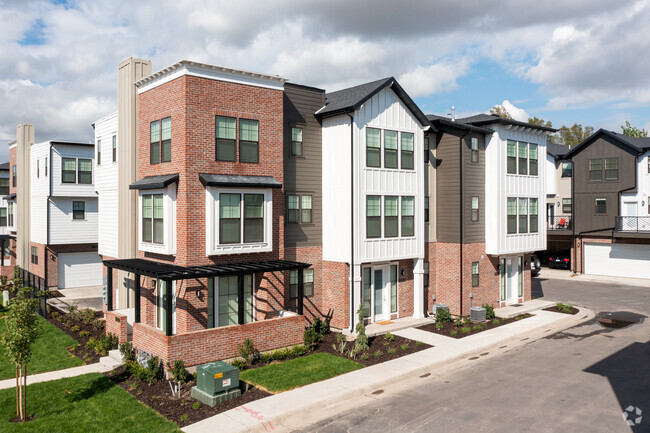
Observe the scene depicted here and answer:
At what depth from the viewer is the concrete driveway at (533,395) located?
1238cm

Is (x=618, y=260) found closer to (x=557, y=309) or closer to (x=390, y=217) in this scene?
(x=557, y=309)

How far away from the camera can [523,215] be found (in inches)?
1059

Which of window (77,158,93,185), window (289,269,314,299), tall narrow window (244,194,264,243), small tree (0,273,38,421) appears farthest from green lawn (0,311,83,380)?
window (77,158,93,185)

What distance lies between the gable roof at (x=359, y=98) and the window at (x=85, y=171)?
18887 mm

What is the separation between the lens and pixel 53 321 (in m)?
24.0

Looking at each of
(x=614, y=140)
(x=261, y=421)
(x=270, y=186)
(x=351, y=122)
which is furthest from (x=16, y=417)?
(x=614, y=140)

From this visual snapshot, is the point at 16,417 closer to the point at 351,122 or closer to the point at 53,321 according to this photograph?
the point at 53,321

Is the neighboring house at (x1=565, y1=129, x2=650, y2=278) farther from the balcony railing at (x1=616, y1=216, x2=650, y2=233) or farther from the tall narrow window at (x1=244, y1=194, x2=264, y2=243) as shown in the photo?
the tall narrow window at (x1=244, y1=194, x2=264, y2=243)

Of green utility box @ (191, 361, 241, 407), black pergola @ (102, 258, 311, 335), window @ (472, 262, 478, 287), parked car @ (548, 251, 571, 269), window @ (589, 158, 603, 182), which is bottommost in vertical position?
green utility box @ (191, 361, 241, 407)

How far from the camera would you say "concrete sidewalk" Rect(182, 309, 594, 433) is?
12562 mm

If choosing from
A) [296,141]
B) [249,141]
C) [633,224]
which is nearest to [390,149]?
[296,141]

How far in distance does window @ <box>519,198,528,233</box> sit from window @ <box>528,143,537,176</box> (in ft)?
5.44

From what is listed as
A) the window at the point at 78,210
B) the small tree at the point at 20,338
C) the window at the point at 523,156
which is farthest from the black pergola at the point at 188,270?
the window at the point at 78,210

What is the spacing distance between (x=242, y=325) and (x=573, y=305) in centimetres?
1978
